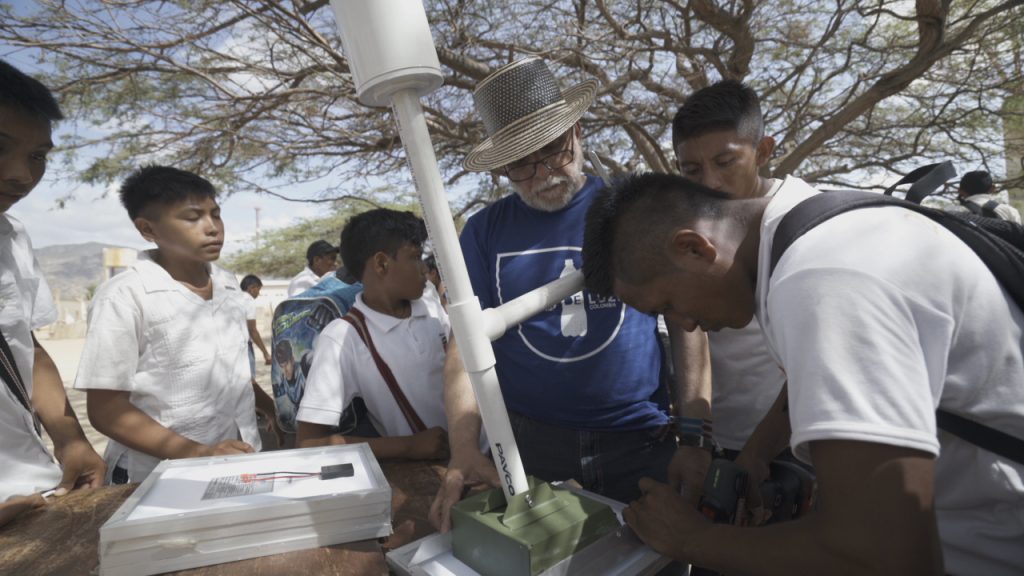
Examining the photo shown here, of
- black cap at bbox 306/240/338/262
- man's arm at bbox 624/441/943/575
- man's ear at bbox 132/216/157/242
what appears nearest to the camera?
man's arm at bbox 624/441/943/575

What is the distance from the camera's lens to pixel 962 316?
2.81 feet

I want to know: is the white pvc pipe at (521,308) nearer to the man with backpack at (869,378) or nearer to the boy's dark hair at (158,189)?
the man with backpack at (869,378)

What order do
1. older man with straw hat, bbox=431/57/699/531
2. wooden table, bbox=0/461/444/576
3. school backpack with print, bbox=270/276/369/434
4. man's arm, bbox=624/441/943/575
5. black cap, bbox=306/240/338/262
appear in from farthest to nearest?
black cap, bbox=306/240/338/262, school backpack with print, bbox=270/276/369/434, older man with straw hat, bbox=431/57/699/531, wooden table, bbox=0/461/444/576, man's arm, bbox=624/441/943/575

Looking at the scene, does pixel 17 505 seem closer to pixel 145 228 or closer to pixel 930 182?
pixel 145 228

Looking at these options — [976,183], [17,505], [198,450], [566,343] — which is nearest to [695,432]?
[566,343]

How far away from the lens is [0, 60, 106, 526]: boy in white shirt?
1.43 meters

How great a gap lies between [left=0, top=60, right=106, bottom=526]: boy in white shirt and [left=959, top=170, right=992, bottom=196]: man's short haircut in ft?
19.0

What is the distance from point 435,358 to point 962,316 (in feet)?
5.17

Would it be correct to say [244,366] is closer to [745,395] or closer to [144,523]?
[144,523]

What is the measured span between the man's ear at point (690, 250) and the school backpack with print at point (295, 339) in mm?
1820

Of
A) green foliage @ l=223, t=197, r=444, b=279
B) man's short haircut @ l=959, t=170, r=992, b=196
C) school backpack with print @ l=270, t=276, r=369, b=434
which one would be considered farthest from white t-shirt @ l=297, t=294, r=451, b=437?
green foliage @ l=223, t=197, r=444, b=279

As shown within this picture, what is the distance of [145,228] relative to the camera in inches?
85.7

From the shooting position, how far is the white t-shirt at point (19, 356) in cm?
142

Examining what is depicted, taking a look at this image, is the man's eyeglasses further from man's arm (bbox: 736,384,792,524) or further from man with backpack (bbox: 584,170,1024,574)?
man's arm (bbox: 736,384,792,524)
